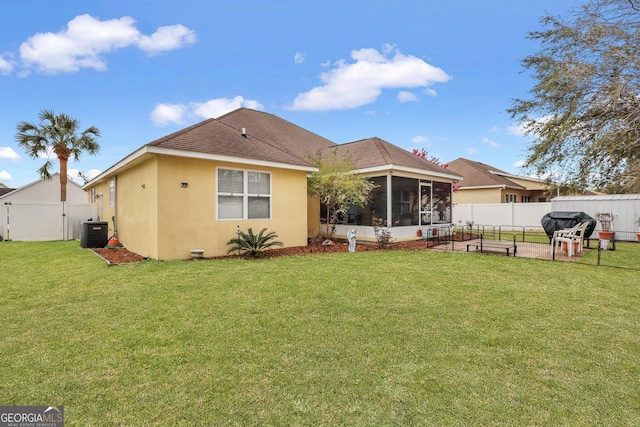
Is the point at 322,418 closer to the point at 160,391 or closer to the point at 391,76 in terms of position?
the point at 160,391

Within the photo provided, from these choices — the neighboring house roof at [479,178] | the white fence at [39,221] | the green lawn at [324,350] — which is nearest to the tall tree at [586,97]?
the green lawn at [324,350]

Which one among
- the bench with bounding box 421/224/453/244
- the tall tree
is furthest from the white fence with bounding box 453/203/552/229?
the tall tree

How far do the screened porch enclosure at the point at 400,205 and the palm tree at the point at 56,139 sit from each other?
15.9 meters

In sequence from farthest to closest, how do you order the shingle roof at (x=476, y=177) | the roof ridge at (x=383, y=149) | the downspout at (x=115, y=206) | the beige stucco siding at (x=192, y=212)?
1. the shingle roof at (x=476, y=177)
2. the downspout at (x=115, y=206)
3. the roof ridge at (x=383, y=149)
4. the beige stucco siding at (x=192, y=212)

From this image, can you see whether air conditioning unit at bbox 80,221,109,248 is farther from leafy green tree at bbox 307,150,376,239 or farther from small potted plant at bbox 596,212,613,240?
small potted plant at bbox 596,212,613,240

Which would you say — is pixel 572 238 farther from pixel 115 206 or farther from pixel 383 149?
pixel 115 206

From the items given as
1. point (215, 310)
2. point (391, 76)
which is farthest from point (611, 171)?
point (215, 310)

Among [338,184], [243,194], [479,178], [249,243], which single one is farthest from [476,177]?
[249,243]

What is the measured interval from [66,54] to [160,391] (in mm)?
16495

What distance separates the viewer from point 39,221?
14891 mm

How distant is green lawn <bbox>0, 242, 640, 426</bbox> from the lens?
235 cm

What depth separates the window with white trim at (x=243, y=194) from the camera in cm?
920

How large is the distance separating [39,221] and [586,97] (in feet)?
76.7

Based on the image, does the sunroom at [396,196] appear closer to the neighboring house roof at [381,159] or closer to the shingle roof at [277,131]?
the neighboring house roof at [381,159]
